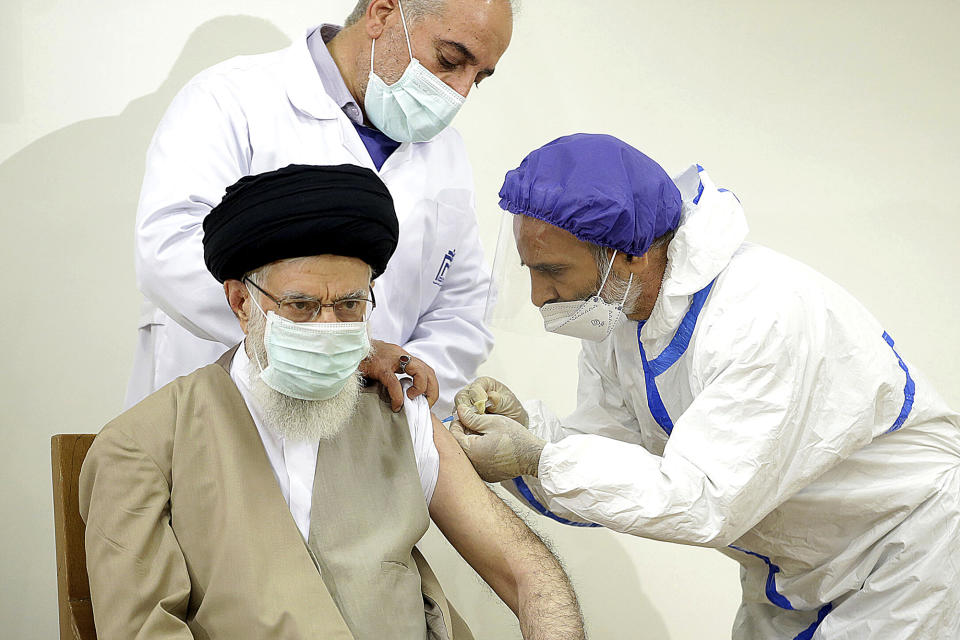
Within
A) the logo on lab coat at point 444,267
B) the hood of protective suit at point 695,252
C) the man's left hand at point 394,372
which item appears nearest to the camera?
the man's left hand at point 394,372

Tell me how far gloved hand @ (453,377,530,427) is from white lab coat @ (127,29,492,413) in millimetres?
140

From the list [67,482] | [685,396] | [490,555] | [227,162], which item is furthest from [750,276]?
[67,482]

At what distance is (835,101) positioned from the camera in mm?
3760

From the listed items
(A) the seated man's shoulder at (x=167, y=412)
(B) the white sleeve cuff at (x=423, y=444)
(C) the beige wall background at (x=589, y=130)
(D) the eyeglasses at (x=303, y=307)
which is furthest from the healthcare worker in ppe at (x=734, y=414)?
(C) the beige wall background at (x=589, y=130)

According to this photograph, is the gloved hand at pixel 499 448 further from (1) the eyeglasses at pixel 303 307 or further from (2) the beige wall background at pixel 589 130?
(2) the beige wall background at pixel 589 130

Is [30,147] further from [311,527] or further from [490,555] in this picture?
[490,555]

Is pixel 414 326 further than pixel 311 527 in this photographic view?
Yes

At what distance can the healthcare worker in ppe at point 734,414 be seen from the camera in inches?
73.2

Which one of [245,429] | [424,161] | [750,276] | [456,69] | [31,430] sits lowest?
[31,430]

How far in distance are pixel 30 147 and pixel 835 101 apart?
2.97 m

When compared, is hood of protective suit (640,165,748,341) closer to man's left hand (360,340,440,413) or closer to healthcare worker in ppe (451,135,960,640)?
healthcare worker in ppe (451,135,960,640)

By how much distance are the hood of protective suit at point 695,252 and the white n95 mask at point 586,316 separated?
9 cm

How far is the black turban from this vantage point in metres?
1.69

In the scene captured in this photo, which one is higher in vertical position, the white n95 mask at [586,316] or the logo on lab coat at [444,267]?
the logo on lab coat at [444,267]
